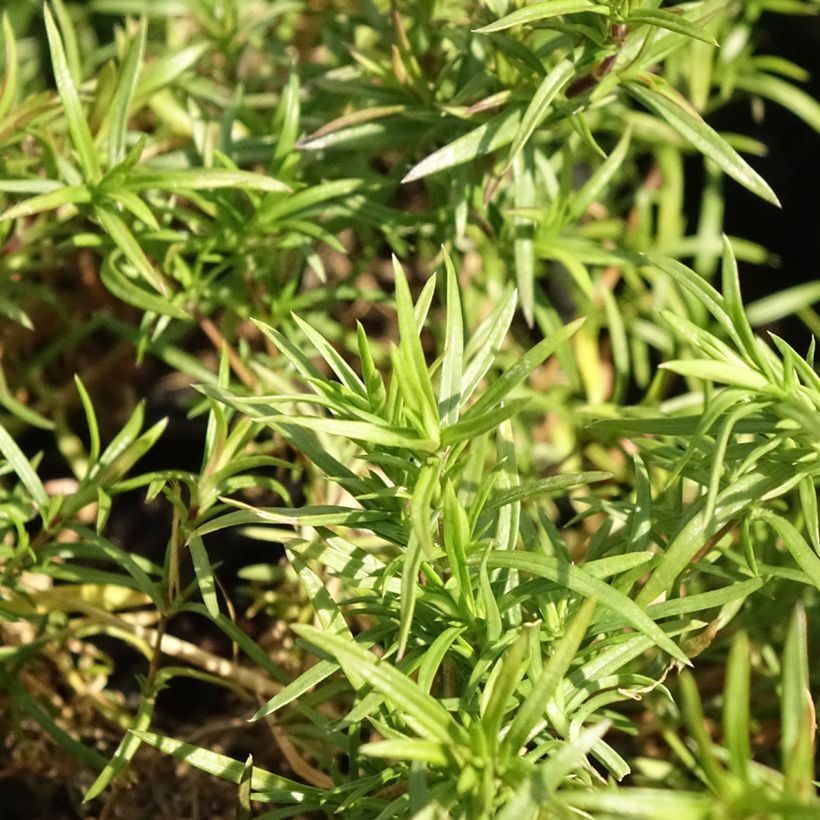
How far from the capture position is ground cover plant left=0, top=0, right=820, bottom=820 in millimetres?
593

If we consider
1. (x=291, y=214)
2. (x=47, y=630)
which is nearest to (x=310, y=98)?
(x=291, y=214)

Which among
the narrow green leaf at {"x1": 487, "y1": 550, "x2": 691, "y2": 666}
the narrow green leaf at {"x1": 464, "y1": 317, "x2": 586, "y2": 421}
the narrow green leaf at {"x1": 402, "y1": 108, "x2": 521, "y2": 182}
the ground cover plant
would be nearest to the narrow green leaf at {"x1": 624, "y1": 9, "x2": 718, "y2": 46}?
the ground cover plant

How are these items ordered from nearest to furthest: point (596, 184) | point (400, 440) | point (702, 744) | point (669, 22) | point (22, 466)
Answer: point (702, 744) → point (400, 440) → point (669, 22) → point (22, 466) → point (596, 184)

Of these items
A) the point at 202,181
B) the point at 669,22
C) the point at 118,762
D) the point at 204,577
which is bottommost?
the point at 118,762

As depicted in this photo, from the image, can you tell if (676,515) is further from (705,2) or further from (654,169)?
(654,169)

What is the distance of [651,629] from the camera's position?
584mm

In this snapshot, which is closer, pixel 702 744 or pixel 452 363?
pixel 702 744

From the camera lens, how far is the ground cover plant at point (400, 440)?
1.95ft

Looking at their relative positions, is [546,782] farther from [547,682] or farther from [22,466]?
[22,466]

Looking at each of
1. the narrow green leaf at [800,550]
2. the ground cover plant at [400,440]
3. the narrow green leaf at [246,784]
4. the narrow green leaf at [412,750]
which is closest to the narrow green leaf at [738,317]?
the ground cover plant at [400,440]

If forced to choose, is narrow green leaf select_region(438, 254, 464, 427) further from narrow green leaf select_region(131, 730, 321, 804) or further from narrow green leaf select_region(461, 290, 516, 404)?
narrow green leaf select_region(131, 730, 321, 804)

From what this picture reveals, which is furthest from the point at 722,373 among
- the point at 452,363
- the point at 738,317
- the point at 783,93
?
the point at 783,93

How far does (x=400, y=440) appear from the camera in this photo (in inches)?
22.5

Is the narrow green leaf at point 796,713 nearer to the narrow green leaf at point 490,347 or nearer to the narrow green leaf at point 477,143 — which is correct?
→ the narrow green leaf at point 490,347
